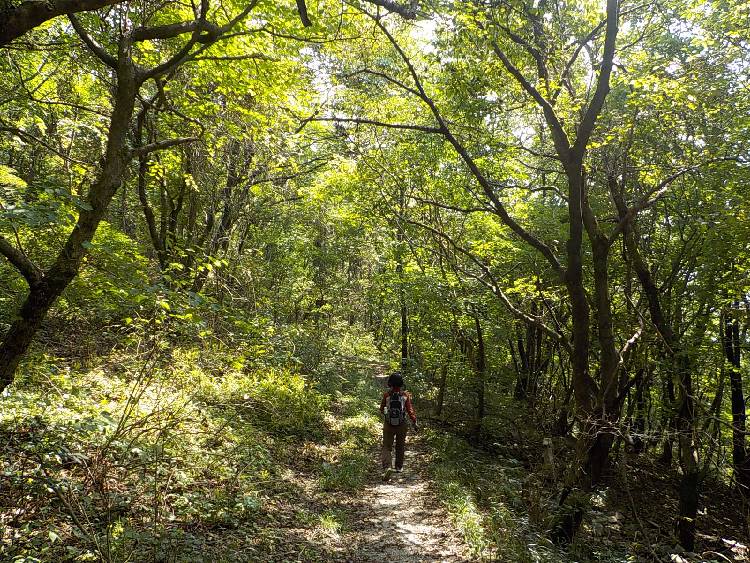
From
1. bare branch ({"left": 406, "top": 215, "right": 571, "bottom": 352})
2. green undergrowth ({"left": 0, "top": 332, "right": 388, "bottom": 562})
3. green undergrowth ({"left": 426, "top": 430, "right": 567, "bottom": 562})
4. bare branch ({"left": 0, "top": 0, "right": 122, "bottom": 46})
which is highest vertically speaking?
bare branch ({"left": 0, "top": 0, "right": 122, "bottom": 46})

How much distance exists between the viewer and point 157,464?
516 cm

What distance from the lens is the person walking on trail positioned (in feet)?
28.4

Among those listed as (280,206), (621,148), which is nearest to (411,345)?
(280,206)

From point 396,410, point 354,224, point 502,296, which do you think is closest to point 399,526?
point 396,410

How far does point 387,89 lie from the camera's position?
11.3 metres

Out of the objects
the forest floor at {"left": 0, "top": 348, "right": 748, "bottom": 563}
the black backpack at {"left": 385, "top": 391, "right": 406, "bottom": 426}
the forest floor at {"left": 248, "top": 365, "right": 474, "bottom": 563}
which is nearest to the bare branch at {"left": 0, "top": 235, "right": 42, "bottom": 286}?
the forest floor at {"left": 0, "top": 348, "right": 748, "bottom": 563}

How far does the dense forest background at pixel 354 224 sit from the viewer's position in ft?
15.0

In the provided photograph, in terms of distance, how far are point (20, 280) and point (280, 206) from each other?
922cm

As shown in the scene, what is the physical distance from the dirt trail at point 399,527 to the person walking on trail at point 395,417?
15.6 inches

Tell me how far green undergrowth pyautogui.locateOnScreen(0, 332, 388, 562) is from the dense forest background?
0.04 m

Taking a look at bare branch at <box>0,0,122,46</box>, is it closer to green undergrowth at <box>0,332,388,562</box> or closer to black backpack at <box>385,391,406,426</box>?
green undergrowth at <box>0,332,388,562</box>

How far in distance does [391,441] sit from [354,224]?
7.85 metres

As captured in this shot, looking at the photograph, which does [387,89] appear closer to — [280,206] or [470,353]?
[280,206]

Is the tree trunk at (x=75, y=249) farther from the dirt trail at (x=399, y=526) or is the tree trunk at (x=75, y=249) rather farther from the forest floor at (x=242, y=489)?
the dirt trail at (x=399, y=526)
